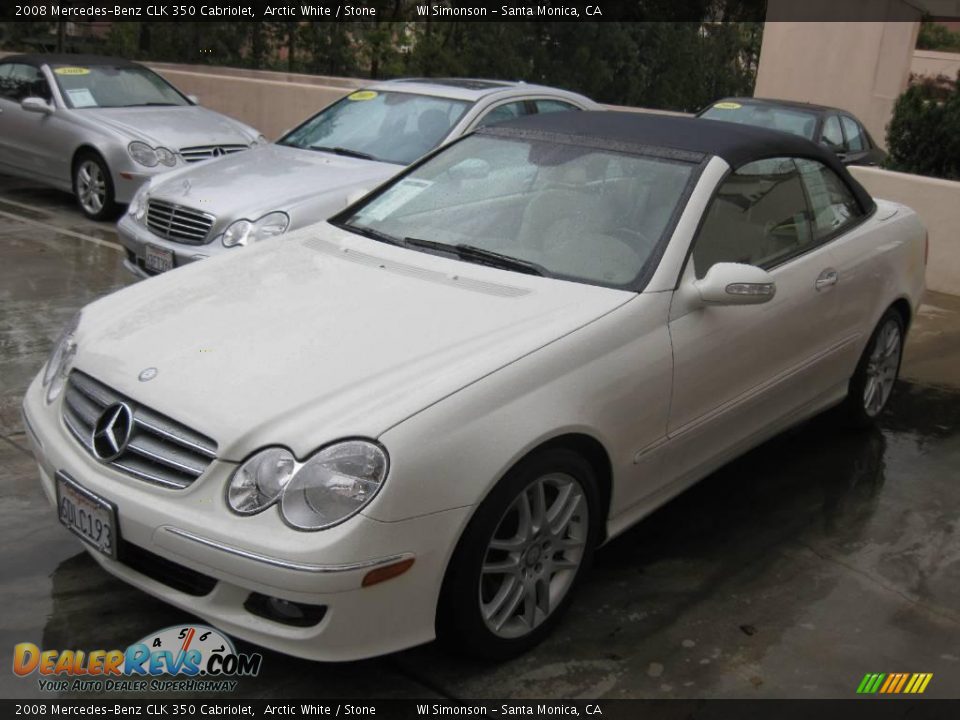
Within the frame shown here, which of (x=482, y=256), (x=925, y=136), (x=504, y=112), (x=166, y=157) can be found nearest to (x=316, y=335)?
(x=482, y=256)

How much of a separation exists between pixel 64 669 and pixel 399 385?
1.29m

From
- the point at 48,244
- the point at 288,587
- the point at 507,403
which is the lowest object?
the point at 48,244

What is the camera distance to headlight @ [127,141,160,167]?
9.25 meters

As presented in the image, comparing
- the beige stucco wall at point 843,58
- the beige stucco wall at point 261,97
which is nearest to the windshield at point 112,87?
the beige stucco wall at point 261,97

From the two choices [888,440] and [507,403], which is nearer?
[507,403]

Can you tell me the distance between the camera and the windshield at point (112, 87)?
33.3ft

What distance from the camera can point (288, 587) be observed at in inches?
110

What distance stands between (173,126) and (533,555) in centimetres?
752

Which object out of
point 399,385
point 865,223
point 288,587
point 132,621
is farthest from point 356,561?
point 865,223

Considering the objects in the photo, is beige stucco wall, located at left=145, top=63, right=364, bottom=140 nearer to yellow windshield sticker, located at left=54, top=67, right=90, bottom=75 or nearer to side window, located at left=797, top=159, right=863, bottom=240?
yellow windshield sticker, located at left=54, top=67, right=90, bottom=75

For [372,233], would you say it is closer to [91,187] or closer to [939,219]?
[939,219]

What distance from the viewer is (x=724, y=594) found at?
150 inches

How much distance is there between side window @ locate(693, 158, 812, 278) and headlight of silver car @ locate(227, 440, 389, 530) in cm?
161

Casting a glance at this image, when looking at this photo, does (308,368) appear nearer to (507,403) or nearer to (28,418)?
(507,403)
